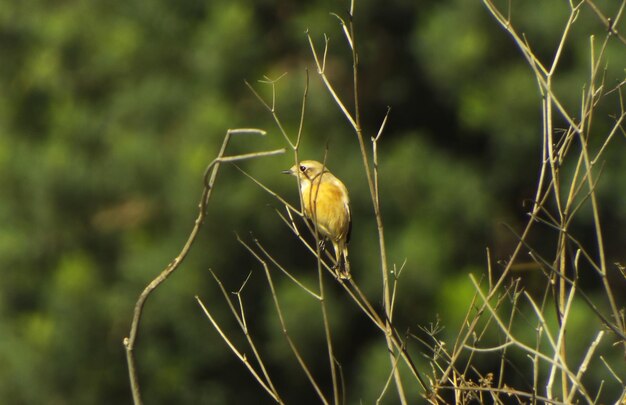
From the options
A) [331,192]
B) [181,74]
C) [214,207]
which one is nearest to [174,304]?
[214,207]

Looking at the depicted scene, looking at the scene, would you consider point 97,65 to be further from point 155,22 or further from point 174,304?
point 174,304

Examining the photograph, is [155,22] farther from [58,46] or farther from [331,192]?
[331,192]

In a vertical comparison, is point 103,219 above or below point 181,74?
below

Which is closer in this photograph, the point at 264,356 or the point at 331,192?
the point at 331,192

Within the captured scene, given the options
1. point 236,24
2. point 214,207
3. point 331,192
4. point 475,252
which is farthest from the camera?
point 475,252

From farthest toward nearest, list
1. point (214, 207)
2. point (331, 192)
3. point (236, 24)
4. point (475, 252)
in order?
point (475, 252) → point (236, 24) → point (214, 207) → point (331, 192)

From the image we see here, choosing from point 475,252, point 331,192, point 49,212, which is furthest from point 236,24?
point 331,192

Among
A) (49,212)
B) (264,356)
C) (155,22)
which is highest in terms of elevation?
(155,22)
